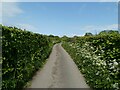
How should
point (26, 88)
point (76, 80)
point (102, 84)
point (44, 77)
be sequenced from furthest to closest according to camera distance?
point (44, 77)
point (76, 80)
point (26, 88)
point (102, 84)

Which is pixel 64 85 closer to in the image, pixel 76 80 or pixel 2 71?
pixel 76 80

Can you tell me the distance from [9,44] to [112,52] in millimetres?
7061

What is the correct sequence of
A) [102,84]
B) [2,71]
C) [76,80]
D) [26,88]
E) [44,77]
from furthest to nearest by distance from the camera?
1. [44,77]
2. [76,80]
3. [26,88]
4. [102,84]
5. [2,71]

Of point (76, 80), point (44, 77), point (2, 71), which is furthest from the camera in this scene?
point (44, 77)

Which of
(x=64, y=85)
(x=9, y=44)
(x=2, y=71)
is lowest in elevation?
(x=64, y=85)

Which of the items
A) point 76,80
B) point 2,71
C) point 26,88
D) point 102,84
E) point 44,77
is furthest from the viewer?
point 44,77

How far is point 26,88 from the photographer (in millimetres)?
12469

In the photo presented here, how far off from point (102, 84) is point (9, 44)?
4351 millimetres

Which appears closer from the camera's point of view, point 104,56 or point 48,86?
point 48,86

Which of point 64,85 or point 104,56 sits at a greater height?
point 104,56

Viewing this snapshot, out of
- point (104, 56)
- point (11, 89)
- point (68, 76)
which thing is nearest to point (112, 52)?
point (104, 56)

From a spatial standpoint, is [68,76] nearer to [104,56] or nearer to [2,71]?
[104,56]

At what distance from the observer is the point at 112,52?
16125 millimetres

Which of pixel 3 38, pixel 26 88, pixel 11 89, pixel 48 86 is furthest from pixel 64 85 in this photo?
pixel 3 38
